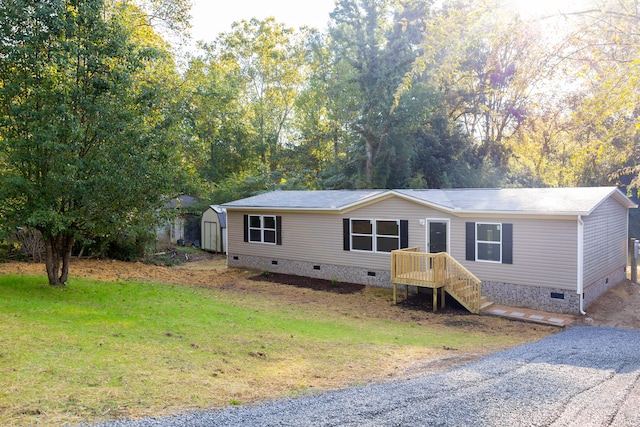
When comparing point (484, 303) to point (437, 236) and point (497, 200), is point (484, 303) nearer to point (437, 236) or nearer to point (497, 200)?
point (437, 236)

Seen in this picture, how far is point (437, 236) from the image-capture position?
44.3 feet

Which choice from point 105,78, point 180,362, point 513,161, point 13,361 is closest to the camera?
point 13,361

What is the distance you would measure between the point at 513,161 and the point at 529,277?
2065 centimetres

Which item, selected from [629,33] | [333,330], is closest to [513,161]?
[333,330]

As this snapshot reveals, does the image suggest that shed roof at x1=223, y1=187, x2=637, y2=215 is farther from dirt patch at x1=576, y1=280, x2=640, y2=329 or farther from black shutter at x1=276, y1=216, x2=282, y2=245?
dirt patch at x1=576, y1=280, x2=640, y2=329

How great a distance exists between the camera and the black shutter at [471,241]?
12.6 meters

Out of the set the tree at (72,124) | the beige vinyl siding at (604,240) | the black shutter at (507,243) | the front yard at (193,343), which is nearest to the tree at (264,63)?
the front yard at (193,343)

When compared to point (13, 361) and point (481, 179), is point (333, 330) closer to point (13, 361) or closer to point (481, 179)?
point (13, 361)

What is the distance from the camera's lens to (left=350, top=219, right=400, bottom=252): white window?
1439cm

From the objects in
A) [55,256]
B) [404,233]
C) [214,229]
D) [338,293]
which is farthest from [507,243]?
[214,229]

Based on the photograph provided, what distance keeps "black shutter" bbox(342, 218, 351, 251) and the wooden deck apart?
2836 millimetres

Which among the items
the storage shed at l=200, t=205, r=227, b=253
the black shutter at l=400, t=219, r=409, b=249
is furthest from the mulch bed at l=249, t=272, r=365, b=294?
Answer: the storage shed at l=200, t=205, r=227, b=253

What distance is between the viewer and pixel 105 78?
33.5 feet

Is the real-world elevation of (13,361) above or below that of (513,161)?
below
